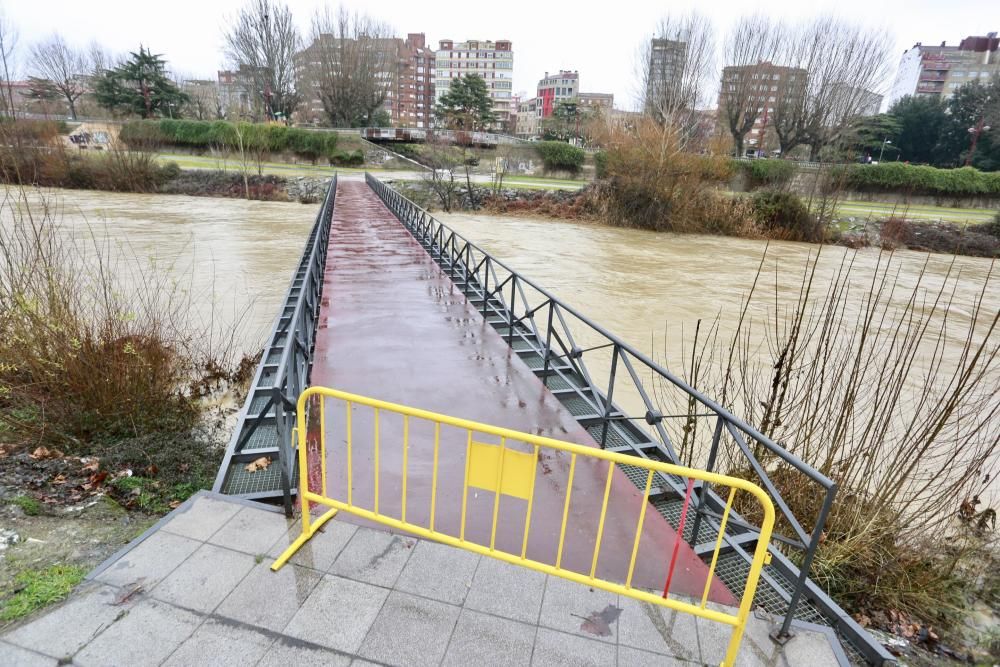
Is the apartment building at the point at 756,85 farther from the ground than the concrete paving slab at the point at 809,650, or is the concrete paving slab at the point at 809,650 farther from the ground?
the apartment building at the point at 756,85

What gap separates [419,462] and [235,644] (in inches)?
70.3

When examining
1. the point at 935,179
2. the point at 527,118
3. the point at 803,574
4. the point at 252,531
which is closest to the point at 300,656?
the point at 252,531

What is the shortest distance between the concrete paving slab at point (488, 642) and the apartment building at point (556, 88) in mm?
105409

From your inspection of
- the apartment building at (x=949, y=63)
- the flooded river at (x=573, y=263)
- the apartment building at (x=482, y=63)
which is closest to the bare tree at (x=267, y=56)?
the flooded river at (x=573, y=263)

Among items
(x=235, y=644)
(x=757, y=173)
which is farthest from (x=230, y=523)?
(x=757, y=173)

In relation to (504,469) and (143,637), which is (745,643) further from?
(143,637)

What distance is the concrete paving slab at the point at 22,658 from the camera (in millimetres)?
2020

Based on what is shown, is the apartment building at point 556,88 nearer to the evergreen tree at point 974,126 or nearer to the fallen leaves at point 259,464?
the evergreen tree at point 974,126

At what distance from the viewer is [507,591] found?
254 centimetres

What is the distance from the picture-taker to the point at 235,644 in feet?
7.15

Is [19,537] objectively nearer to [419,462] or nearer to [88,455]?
[88,455]

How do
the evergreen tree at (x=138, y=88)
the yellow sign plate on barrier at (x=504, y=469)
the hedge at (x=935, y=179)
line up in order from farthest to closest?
1. the evergreen tree at (x=138, y=88)
2. the hedge at (x=935, y=179)
3. the yellow sign plate on barrier at (x=504, y=469)

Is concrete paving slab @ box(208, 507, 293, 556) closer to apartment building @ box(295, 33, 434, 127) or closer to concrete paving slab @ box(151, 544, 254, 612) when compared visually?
concrete paving slab @ box(151, 544, 254, 612)

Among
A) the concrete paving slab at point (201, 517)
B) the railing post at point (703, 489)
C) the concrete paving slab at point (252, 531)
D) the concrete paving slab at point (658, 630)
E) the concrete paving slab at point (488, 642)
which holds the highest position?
the railing post at point (703, 489)
